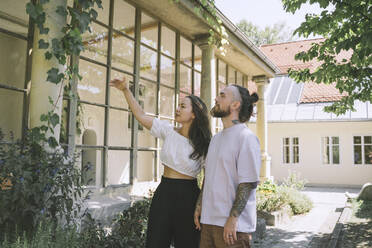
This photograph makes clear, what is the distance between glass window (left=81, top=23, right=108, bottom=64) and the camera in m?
5.04

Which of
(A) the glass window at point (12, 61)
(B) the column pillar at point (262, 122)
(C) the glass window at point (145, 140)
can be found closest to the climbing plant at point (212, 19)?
(C) the glass window at point (145, 140)

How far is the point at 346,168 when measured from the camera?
17766 millimetres

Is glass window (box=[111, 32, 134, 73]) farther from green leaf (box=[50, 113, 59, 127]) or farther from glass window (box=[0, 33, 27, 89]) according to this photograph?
green leaf (box=[50, 113, 59, 127])

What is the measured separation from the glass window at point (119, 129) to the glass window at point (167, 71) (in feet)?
4.51

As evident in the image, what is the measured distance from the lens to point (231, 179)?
2.33 m

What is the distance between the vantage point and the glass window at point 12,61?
155 inches

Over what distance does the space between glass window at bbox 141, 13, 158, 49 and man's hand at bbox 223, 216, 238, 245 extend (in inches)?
183

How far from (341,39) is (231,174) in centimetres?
481

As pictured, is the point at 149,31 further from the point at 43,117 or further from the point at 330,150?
the point at 330,150

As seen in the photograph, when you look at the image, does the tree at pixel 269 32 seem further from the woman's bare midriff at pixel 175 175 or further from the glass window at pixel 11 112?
the woman's bare midriff at pixel 175 175

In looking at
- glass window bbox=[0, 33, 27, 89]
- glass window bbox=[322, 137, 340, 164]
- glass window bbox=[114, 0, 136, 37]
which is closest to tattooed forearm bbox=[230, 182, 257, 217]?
glass window bbox=[0, 33, 27, 89]

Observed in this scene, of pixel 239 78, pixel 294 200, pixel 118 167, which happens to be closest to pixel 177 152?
pixel 118 167

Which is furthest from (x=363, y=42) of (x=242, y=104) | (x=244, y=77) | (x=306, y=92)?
(x=306, y=92)

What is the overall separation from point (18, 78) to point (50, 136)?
1.36 m
